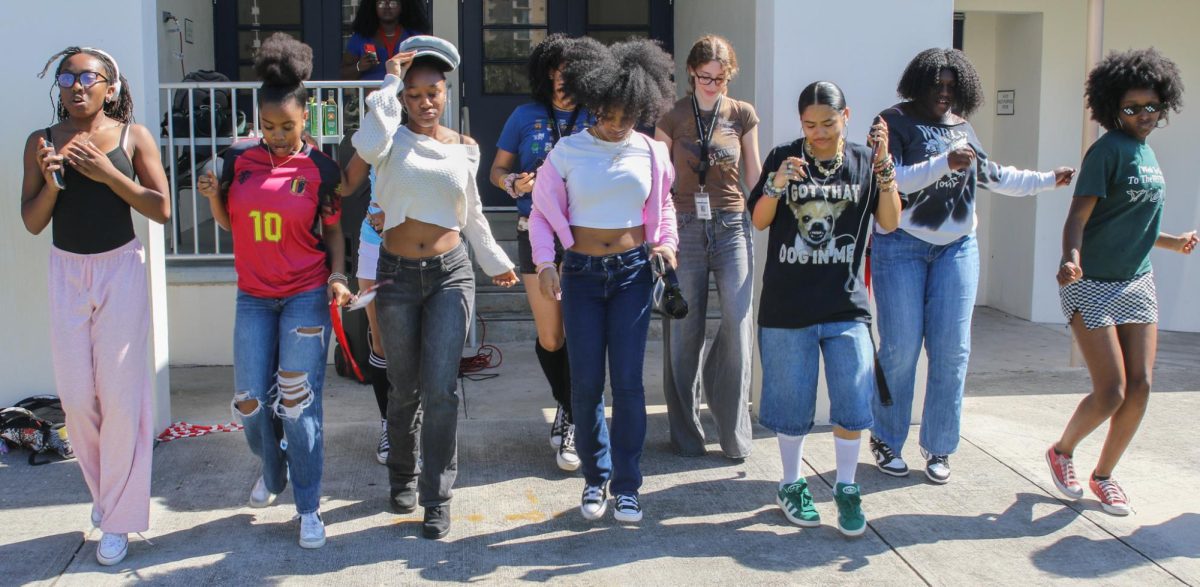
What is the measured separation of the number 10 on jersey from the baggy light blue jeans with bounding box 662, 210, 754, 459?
1890 mm

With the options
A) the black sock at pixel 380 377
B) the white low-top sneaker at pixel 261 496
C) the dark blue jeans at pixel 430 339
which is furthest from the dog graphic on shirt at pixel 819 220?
the white low-top sneaker at pixel 261 496

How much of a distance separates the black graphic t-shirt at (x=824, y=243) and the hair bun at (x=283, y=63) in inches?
72.1

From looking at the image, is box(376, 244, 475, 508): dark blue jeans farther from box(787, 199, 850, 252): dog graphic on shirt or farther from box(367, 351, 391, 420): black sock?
box(787, 199, 850, 252): dog graphic on shirt

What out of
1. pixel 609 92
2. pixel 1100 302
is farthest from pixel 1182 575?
pixel 609 92

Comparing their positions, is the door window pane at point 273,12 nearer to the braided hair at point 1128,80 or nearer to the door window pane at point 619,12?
the door window pane at point 619,12

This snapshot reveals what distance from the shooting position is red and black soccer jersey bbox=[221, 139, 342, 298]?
417 centimetres

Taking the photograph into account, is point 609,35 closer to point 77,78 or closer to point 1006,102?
point 1006,102

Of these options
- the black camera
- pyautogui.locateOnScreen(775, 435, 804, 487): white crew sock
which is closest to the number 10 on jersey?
the black camera

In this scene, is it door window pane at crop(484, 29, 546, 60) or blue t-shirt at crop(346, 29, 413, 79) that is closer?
blue t-shirt at crop(346, 29, 413, 79)

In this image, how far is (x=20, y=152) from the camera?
524 cm

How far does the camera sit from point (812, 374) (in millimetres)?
4449

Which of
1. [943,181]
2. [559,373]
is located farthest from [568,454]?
[943,181]

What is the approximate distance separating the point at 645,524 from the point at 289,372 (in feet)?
5.01

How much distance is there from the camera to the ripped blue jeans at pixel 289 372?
13.8ft
